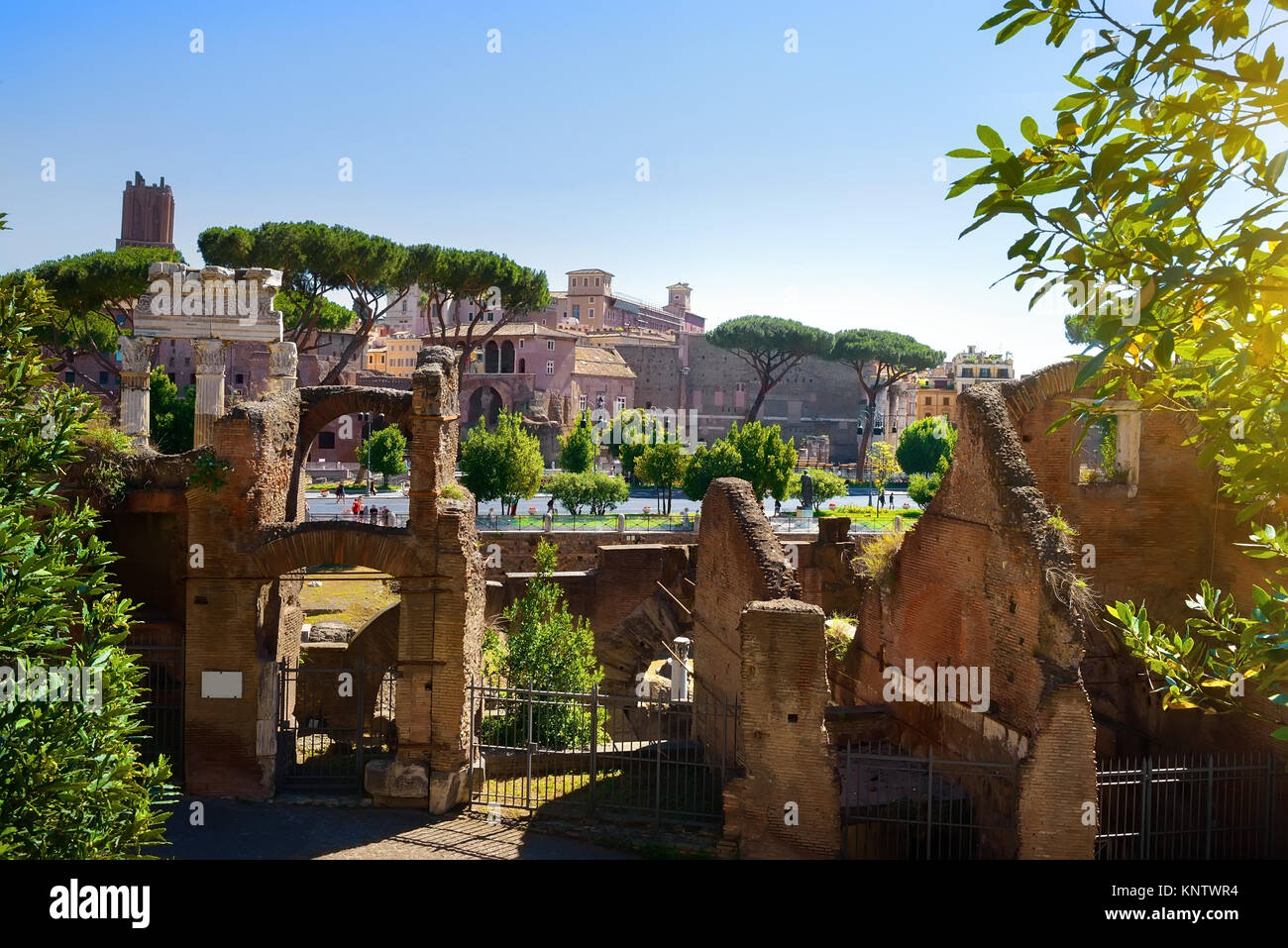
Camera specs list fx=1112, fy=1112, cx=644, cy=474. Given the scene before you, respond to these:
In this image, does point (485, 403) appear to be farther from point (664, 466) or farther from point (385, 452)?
point (664, 466)

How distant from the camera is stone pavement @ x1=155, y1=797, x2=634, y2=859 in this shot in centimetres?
976

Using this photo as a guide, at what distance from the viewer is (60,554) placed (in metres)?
6.22

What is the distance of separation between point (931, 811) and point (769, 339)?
48.6 metres

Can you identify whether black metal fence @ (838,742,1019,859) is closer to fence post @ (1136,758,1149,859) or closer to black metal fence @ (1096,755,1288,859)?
black metal fence @ (1096,755,1288,859)

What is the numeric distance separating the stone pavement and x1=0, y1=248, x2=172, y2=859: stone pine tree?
3149 mm

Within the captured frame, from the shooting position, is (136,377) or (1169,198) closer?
(1169,198)

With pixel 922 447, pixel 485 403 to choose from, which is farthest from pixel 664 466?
pixel 485 403

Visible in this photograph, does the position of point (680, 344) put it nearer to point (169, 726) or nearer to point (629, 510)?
point (629, 510)

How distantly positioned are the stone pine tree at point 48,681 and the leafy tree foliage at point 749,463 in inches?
1036

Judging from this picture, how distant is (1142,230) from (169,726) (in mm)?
11356

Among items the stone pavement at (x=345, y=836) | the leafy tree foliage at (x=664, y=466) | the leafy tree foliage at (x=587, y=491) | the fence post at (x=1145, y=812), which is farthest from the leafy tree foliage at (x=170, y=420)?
the fence post at (x=1145, y=812)

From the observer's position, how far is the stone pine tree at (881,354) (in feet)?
179

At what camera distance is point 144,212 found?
6341 centimetres
